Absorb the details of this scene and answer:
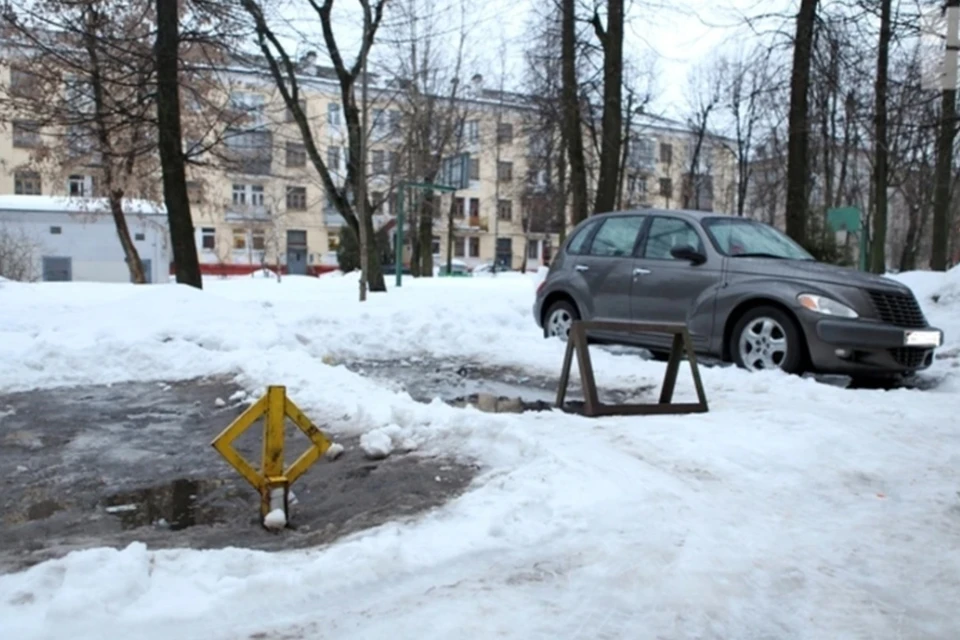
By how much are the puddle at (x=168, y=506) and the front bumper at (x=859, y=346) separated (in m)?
5.31

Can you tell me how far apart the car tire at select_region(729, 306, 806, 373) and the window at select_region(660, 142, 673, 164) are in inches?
1828

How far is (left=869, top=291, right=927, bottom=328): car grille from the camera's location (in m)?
7.00

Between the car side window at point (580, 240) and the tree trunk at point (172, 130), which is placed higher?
the tree trunk at point (172, 130)

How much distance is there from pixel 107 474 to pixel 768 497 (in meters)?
3.55

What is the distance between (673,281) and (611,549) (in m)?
5.70

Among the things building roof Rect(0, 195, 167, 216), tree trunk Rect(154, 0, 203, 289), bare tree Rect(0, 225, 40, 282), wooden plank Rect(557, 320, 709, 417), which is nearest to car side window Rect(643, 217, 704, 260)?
wooden plank Rect(557, 320, 709, 417)

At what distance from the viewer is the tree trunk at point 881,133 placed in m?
15.1

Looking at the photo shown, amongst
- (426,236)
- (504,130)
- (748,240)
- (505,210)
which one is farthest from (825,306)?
(505,210)

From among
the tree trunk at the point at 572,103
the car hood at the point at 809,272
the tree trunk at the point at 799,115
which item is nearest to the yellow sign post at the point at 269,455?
the car hood at the point at 809,272

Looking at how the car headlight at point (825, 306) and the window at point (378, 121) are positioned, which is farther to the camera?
the window at point (378, 121)

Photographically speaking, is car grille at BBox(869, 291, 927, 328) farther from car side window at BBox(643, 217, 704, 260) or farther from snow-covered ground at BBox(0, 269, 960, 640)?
car side window at BBox(643, 217, 704, 260)

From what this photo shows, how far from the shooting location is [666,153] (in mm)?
53844

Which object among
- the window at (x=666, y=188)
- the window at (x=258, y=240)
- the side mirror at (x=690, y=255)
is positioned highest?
the window at (x=666, y=188)

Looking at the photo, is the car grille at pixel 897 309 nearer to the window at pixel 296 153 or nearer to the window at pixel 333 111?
the window at pixel 333 111
